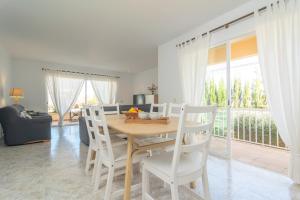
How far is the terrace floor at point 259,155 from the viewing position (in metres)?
2.49

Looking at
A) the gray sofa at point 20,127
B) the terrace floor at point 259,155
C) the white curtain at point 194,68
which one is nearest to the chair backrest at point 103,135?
the white curtain at point 194,68

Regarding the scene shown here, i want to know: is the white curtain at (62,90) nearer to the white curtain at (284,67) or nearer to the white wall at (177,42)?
the white wall at (177,42)

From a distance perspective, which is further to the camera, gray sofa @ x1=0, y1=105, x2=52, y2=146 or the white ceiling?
gray sofa @ x1=0, y1=105, x2=52, y2=146

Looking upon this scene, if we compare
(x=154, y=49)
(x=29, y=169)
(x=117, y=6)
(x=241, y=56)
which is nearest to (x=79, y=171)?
(x=29, y=169)

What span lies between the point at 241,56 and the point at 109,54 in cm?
364

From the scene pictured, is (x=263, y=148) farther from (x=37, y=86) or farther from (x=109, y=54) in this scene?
(x=37, y=86)

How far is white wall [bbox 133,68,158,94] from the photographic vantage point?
22.8ft

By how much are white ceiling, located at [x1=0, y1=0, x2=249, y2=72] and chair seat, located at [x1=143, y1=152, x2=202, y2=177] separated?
83.7 inches

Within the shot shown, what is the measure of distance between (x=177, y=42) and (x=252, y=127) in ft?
8.70

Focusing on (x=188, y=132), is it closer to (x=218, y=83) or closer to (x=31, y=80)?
(x=218, y=83)

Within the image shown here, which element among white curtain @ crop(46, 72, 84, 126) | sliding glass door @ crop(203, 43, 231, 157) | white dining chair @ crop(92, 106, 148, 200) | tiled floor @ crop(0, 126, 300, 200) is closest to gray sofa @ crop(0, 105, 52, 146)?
tiled floor @ crop(0, 126, 300, 200)

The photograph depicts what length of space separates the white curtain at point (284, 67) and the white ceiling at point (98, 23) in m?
0.60

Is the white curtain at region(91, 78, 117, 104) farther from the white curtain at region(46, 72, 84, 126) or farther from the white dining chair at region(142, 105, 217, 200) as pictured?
the white dining chair at region(142, 105, 217, 200)

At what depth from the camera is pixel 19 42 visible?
13.2 feet
